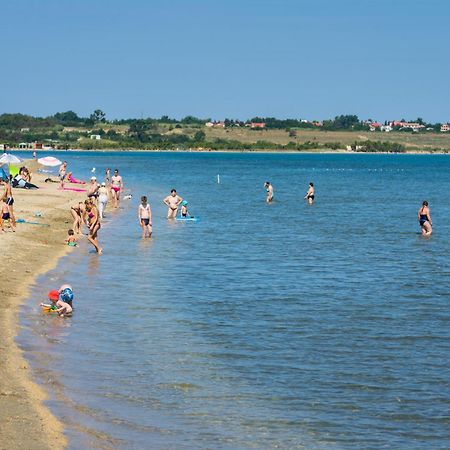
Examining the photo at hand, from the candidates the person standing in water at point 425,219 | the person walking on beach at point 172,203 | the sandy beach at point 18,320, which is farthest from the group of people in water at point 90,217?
the person standing in water at point 425,219

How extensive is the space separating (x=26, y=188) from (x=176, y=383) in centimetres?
3711

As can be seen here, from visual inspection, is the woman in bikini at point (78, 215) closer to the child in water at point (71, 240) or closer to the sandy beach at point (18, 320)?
the sandy beach at point (18, 320)

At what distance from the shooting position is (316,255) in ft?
91.5

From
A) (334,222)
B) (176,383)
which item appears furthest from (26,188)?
(176,383)

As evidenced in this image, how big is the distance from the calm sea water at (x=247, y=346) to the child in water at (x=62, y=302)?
1.01ft

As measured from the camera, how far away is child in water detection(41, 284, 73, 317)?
16.8 m

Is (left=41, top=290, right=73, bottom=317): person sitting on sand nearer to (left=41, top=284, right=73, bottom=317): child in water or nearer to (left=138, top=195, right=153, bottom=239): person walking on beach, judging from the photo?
(left=41, top=284, right=73, bottom=317): child in water

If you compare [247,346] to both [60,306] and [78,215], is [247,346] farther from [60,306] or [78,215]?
[78,215]

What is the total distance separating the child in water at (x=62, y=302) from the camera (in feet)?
55.2

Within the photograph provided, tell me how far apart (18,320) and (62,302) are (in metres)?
0.97

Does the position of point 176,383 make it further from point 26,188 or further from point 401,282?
point 26,188

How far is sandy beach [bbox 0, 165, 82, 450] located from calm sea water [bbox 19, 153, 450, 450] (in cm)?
25

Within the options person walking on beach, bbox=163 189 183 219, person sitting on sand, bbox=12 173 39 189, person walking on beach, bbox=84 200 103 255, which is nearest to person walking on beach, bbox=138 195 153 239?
person walking on beach, bbox=84 200 103 255

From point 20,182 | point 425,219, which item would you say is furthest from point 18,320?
point 20,182
